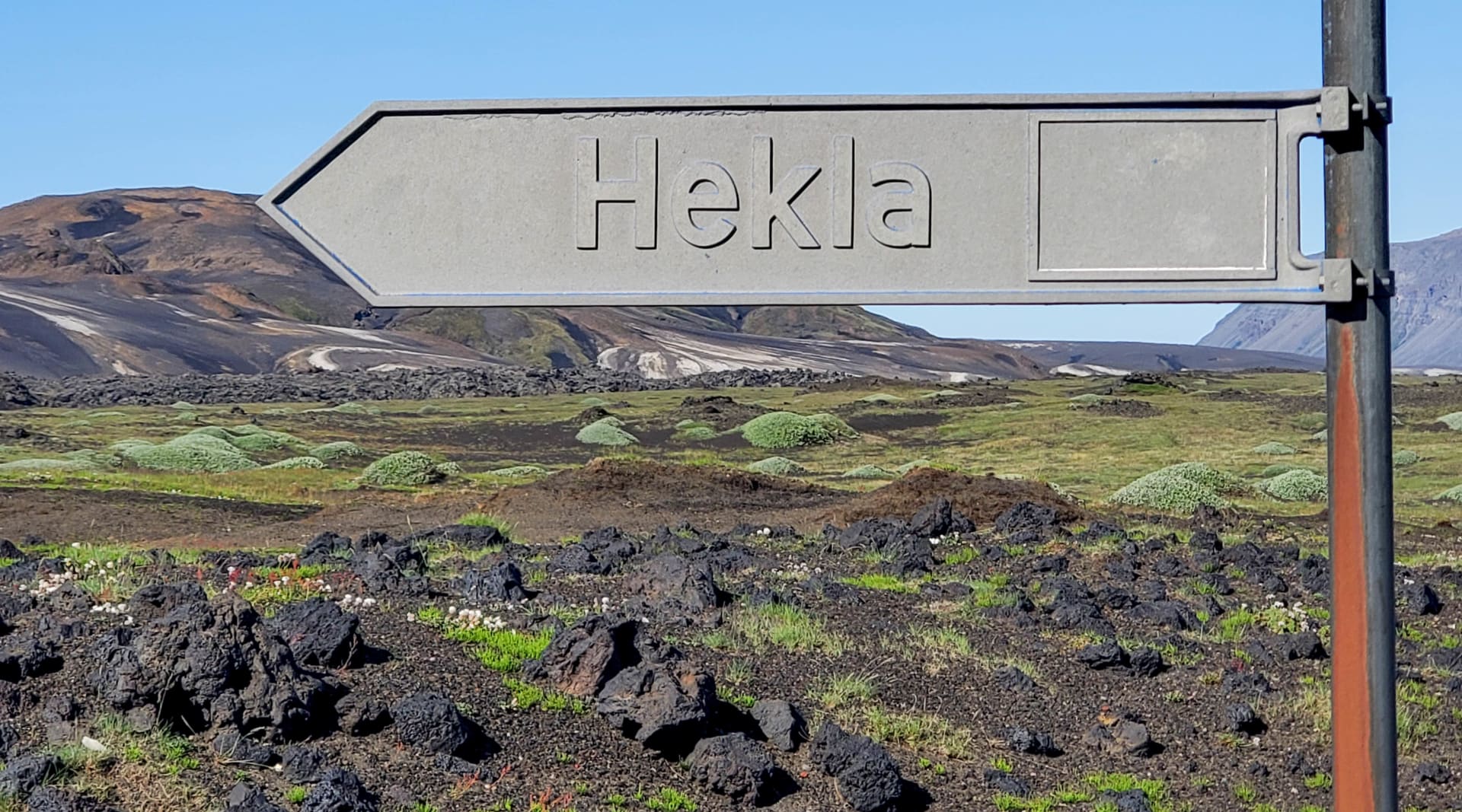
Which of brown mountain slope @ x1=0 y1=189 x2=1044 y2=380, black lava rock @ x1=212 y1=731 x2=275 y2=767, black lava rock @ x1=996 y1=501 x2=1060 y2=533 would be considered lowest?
black lava rock @ x1=212 y1=731 x2=275 y2=767

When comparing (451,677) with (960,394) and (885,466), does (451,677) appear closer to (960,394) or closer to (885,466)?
(885,466)

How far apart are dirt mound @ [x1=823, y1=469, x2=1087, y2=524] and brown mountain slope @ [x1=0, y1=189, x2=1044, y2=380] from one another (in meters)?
40.0

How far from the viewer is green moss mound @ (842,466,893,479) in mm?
33938

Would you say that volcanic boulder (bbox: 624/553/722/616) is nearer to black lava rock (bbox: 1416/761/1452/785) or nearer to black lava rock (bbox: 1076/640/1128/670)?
black lava rock (bbox: 1076/640/1128/670)

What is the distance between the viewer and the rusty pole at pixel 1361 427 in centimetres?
221

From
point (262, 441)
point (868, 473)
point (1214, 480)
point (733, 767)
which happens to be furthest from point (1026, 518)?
point (262, 441)

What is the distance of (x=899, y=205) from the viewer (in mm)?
2434

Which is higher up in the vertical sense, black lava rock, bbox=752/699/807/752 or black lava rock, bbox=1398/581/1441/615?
black lava rock, bbox=1398/581/1441/615

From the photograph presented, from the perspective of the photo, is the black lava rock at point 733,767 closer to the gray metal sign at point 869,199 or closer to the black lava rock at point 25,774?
the black lava rock at point 25,774

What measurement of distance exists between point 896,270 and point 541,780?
4.63m

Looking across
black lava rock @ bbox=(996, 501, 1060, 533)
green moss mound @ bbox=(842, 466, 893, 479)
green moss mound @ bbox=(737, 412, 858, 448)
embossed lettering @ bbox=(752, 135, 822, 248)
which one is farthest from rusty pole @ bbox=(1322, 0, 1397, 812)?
green moss mound @ bbox=(737, 412, 858, 448)

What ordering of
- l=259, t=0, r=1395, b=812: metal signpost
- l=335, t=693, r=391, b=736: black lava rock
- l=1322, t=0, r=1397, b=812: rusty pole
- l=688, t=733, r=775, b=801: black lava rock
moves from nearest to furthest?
l=1322, t=0, r=1397, b=812: rusty pole → l=259, t=0, r=1395, b=812: metal signpost → l=335, t=693, r=391, b=736: black lava rock → l=688, t=733, r=775, b=801: black lava rock

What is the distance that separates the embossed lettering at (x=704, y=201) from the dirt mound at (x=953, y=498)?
1597 centimetres

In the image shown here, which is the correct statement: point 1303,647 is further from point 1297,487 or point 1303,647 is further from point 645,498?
point 1297,487
